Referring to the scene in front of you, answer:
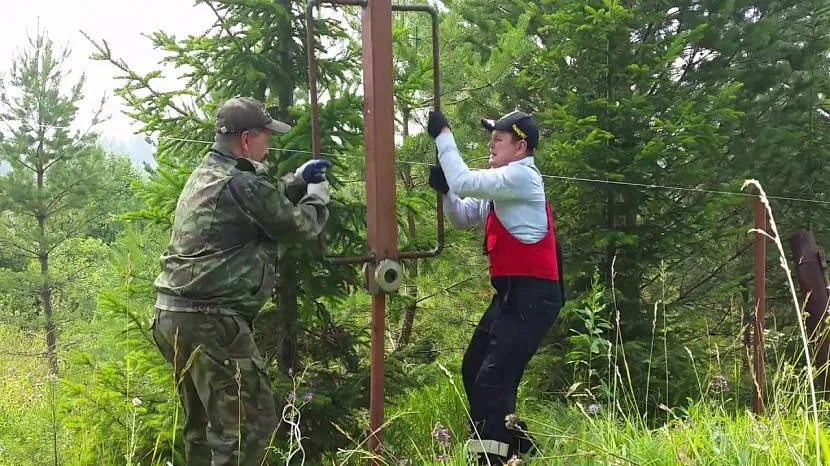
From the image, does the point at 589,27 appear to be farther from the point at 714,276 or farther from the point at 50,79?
the point at 50,79

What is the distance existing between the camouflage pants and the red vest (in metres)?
1.23

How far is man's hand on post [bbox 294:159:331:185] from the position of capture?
3053 mm

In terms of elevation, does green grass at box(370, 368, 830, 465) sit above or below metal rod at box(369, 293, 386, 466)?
below

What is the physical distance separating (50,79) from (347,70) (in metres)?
11.0

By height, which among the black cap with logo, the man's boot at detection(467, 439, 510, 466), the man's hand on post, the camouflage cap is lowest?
the man's boot at detection(467, 439, 510, 466)

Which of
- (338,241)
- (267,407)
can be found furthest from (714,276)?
(267,407)

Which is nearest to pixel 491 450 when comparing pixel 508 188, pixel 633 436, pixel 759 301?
pixel 633 436

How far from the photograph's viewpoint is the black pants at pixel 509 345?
298 cm

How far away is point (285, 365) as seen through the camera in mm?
4215

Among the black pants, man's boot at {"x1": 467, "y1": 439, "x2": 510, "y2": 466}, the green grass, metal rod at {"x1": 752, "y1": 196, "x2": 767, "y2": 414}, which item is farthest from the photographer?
metal rod at {"x1": 752, "y1": 196, "x2": 767, "y2": 414}

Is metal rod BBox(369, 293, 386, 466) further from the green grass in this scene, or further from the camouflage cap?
the camouflage cap

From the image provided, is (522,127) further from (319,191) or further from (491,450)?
(491,450)

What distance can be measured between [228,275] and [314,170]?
62 cm

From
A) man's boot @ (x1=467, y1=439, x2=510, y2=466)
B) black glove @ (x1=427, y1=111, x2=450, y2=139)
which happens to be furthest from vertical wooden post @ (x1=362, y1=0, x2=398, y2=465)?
man's boot @ (x1=467, y1=439, x2=510, y2=466)
